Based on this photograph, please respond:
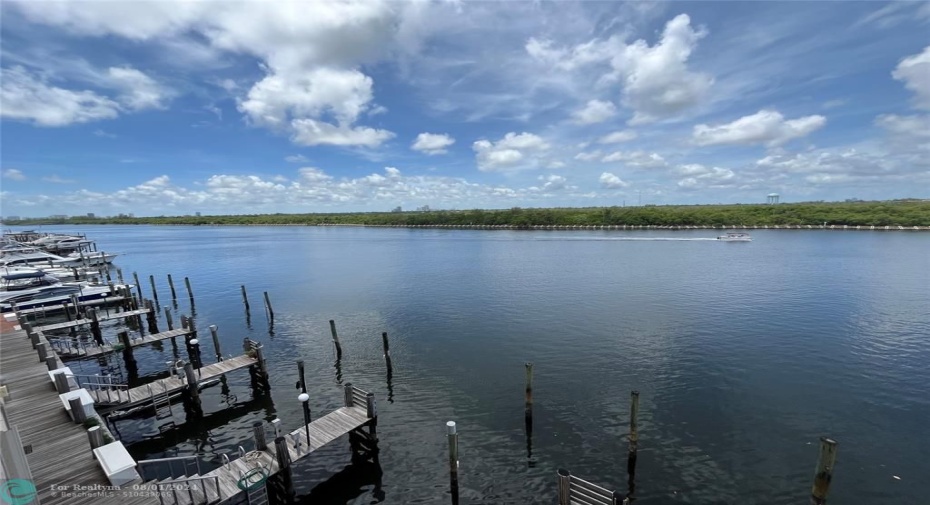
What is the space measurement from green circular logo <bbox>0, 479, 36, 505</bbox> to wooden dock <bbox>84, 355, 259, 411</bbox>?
15942 millimetres

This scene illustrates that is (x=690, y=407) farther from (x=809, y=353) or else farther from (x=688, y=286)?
(x=688, y=286)

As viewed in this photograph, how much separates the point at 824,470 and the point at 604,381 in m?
12.8

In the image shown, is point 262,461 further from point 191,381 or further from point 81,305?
point 81,305

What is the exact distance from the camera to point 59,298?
45.6 m

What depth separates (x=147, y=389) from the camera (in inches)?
878

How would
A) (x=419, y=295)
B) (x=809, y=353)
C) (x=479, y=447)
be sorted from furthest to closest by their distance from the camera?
(x=419, y=295) < (x=809, y=353) < (x=479, y=447)

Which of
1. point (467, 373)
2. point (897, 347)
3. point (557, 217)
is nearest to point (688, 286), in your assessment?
point (897, 347)

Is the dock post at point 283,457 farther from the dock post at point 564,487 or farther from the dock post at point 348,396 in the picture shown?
the dock post at point 564,487

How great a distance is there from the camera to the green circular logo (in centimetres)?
730

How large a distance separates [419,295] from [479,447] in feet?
108

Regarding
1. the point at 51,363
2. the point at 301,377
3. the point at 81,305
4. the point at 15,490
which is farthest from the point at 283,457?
the point at 81,305

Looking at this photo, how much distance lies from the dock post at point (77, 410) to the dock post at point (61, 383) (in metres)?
3.73

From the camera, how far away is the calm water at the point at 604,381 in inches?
687

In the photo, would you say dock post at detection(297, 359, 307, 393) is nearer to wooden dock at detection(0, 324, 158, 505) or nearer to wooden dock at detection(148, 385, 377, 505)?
wooden dock at detection(148, 385, 377, 505)
